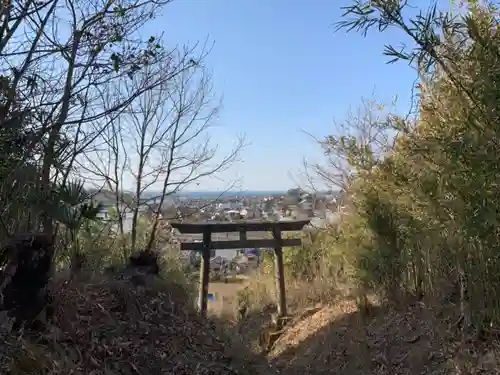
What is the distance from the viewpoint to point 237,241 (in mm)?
7195

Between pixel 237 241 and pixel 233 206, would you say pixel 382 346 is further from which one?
pixel 233 206

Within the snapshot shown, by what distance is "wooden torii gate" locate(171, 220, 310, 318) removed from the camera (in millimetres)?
6836

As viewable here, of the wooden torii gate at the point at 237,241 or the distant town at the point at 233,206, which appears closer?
the wooden torii gate at the point at 237,241

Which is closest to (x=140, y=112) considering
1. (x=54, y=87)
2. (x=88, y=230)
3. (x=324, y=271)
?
(x=88, y=230)

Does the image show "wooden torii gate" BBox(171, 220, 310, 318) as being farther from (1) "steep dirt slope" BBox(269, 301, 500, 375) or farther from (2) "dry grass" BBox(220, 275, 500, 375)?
(1) "steep dirt slope" BBox(269, 301, 500, 375)

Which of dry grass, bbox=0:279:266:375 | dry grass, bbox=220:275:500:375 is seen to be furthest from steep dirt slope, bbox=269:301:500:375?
dry grass, bbox=0:279:266:375

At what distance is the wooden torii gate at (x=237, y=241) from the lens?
6.84 meters

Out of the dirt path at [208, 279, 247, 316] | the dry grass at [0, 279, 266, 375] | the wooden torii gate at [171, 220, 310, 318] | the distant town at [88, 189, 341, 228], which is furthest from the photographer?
the dirt path at [208, 279, 247, 316]

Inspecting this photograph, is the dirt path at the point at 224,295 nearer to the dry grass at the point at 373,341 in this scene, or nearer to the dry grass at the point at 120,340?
the dry grass at the point at 373,341

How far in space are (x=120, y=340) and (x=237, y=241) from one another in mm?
3772

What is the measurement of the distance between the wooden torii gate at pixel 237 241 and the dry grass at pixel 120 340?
1.89m

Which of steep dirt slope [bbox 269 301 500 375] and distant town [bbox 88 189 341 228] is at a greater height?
distant town [bbox 88 189 341 228]

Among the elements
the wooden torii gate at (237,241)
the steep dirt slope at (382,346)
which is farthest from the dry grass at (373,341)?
the wooden torii gate at (237,241)

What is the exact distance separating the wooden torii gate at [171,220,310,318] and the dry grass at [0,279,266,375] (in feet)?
6.20
